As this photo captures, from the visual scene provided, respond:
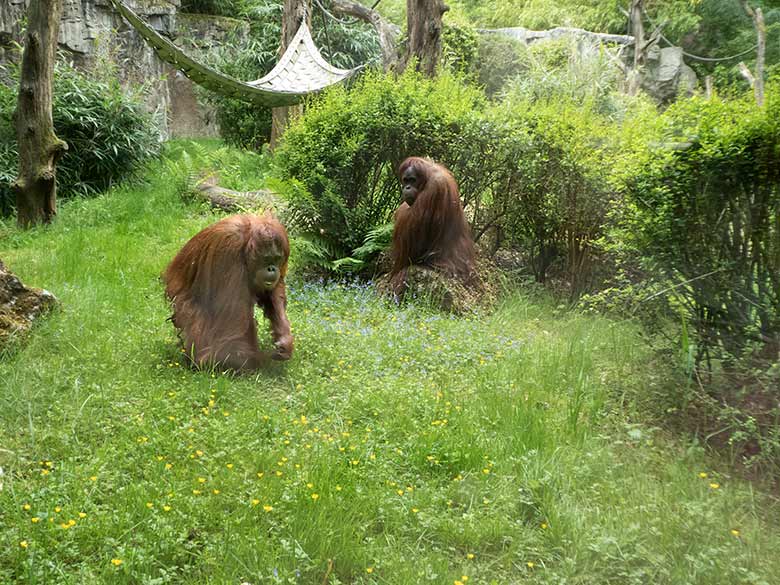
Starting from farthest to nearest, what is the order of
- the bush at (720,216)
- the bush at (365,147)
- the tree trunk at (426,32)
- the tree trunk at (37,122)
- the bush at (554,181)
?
the tree trunk at (426,32), the tree trunk at (37,122), the bush at (365,147), the bush at (554,181), the bush at (720,216)

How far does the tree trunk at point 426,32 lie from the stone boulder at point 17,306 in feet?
16.9

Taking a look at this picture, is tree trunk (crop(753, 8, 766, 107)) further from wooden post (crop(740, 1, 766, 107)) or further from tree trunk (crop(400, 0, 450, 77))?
Answer: tree trunk (crop(400, 0, 450, 77))

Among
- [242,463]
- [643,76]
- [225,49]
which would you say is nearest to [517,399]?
[242,463]

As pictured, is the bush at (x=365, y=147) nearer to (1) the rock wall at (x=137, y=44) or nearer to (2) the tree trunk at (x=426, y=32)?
(2) the tree trunk at (x=426, y=32)

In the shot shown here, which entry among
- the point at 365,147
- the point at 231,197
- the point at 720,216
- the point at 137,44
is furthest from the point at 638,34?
the point at 720,216

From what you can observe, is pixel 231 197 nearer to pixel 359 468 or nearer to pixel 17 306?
pixel 17 306

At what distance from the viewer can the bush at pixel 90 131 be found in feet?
30.5

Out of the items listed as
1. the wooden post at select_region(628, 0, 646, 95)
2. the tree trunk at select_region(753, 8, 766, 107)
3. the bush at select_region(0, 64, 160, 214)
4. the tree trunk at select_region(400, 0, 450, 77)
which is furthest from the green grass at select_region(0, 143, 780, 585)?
the wooden post at select_region(628, 0, 646, 95)

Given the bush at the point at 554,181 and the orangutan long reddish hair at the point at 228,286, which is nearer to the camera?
the orangutan long reddish hair at the point at 228,286

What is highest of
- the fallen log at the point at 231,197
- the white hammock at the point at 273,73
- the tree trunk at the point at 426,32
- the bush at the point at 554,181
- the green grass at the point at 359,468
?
the tree trunk at the point at 426,32

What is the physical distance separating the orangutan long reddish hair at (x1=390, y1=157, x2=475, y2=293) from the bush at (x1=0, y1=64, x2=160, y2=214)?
16.8 ft

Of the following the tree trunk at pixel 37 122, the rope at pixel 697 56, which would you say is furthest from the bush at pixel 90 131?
the rope at pixel 697 56

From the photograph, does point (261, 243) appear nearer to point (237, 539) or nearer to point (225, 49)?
point (237, 539)

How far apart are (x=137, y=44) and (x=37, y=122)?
23.5ft
